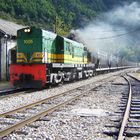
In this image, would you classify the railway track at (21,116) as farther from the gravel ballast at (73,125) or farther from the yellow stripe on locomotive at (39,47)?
the yellow stripe on locomotive at (39,47)

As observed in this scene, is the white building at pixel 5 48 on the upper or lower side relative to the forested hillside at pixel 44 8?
lower

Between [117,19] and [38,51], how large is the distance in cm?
6958

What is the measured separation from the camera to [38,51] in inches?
814

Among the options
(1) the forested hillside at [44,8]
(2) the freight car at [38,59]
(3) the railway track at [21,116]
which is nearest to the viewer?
(3) the railway track at [21,116]

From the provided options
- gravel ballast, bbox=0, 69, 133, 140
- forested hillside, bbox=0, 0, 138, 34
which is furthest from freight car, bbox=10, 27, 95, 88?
forested hillside, bbox=0, 0, 138, 34

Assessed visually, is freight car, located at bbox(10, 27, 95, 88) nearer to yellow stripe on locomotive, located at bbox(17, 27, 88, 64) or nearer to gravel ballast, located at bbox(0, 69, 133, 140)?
yellow stripe on locomotive, located at bbox(17, 27, 88, 64)

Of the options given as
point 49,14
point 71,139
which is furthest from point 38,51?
point 49,14

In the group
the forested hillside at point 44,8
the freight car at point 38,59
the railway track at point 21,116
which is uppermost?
the forested hillside at point 44,8

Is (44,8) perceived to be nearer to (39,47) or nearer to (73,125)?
(39,47)

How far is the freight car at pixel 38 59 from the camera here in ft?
65.4

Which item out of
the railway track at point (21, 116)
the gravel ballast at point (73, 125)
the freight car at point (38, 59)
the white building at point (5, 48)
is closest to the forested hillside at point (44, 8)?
the white building at point (5, 48)

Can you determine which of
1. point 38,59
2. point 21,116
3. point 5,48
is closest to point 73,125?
point 21,116

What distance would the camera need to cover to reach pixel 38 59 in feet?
67.2

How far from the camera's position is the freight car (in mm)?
19938
